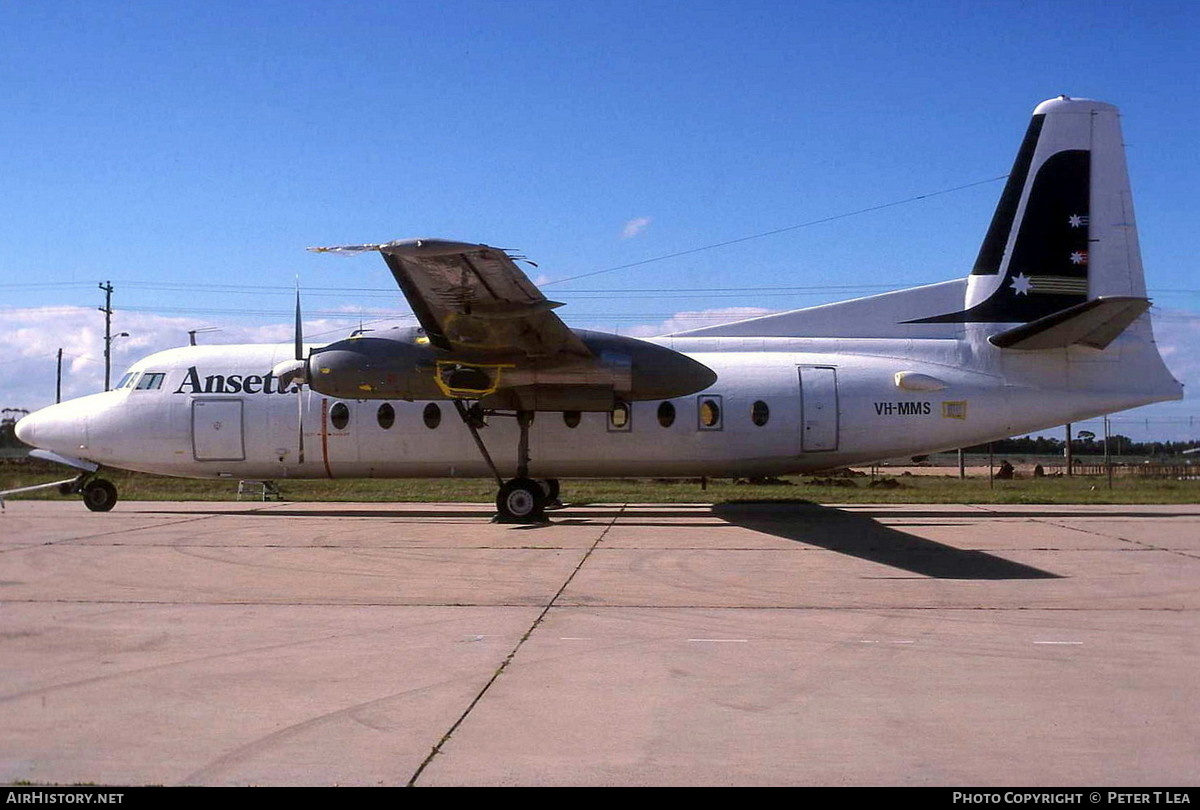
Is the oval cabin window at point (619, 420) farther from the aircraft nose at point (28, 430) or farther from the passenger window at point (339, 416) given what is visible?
the aircraft nose at point (28, 430)

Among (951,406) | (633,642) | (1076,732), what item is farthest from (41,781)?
(951,406)

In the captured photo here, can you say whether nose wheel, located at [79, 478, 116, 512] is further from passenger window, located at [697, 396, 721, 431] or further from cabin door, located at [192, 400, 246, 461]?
passenger window, located at [697, 396, 721, 431]

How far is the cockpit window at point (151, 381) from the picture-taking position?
18.8m

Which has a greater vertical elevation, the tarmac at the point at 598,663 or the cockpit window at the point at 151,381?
the cockpit window at the point at 151,381

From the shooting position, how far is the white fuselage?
17797 mm

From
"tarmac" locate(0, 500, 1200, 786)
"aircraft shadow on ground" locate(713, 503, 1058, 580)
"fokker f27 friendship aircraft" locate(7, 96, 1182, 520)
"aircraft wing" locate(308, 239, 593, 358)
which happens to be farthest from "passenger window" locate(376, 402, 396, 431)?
"aircraft shadow on ground" locate(713, 503, 1058, 580)

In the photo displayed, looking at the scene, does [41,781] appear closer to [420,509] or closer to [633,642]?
[633,642]

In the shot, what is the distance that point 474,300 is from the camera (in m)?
14.2

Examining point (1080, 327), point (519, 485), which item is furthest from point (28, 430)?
point (1080, 327)

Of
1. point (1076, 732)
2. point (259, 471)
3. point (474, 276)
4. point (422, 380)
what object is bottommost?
point (1076, 732)

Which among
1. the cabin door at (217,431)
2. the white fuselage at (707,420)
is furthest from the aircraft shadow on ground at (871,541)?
the cabin door at (217,431)

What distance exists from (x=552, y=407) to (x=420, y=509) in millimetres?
4995

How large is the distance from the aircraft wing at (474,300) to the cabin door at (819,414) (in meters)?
4.26
